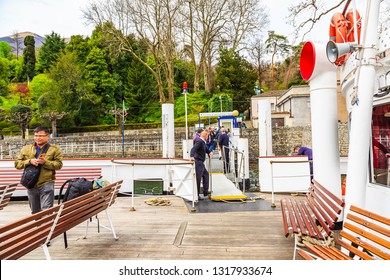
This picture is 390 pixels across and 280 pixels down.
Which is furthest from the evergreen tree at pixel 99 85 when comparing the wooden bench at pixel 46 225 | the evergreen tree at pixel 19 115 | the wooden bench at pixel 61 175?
Result: the wooden bench at pixel 46 225

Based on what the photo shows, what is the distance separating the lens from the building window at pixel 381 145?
121 inches

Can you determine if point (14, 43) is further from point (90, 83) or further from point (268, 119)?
point (90, 83)

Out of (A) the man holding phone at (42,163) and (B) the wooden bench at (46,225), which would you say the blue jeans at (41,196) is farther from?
(B) the wooden bench at (46,225)

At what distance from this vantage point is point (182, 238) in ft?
13.2

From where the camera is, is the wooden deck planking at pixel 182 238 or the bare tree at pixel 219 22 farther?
the bare tree at pixel 219 22

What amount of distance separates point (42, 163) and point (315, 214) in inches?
120

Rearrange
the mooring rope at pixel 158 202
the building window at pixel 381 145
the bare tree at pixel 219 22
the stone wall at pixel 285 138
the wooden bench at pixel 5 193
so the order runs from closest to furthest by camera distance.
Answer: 1. the building window at pixel 381 145
2. the wooden bench at pixel 5 193
3. the bare tree at pixel 219 22
4. the mooring rope at pixel 158 202
5. the stone wall at pixel 285 138

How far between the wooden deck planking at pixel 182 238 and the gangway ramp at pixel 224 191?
1034 mm

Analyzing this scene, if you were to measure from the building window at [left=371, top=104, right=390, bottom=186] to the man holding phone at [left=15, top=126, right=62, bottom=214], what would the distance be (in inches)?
134

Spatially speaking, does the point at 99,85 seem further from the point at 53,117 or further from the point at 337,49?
the point at 337,49

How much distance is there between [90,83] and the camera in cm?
3478

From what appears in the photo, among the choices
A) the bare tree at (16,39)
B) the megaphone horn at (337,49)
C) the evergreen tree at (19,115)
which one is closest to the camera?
the megaphone horn at (337,49)
